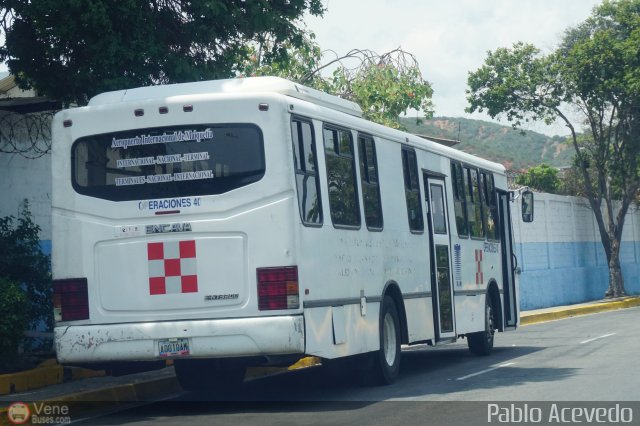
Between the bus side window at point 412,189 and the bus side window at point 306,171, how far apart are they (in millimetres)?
3116

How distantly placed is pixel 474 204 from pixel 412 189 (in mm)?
3329

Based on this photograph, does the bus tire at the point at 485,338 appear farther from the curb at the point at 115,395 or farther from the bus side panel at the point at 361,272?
the curb at the point at 115,395

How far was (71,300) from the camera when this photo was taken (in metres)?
11.5

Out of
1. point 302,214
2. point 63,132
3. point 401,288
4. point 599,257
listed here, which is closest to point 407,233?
point 401,288

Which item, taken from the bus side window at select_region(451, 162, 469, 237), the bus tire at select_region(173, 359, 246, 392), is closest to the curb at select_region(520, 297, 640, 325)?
the bus side window at select_region(451, 162, 469, 237)

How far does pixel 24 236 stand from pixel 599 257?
30.6 metres

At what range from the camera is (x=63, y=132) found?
1174cm

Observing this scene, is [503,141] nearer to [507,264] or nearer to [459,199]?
[507,264]

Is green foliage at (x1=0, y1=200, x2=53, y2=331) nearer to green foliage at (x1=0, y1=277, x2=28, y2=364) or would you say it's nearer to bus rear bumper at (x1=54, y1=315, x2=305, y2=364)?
green foliage at (x1=0, y1=277, x2=28, y2=364)

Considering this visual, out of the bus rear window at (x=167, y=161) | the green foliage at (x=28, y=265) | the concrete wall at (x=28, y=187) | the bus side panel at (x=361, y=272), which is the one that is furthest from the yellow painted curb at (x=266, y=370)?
the bus rear window at (x=167, y=161)

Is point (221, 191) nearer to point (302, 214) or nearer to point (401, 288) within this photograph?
point (302, 214)

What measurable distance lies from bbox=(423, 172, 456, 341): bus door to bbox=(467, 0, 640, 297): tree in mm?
20834

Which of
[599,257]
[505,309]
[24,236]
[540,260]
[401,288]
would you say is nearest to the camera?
[401,288]

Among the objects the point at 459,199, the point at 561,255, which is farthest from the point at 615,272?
the point at 459,199
